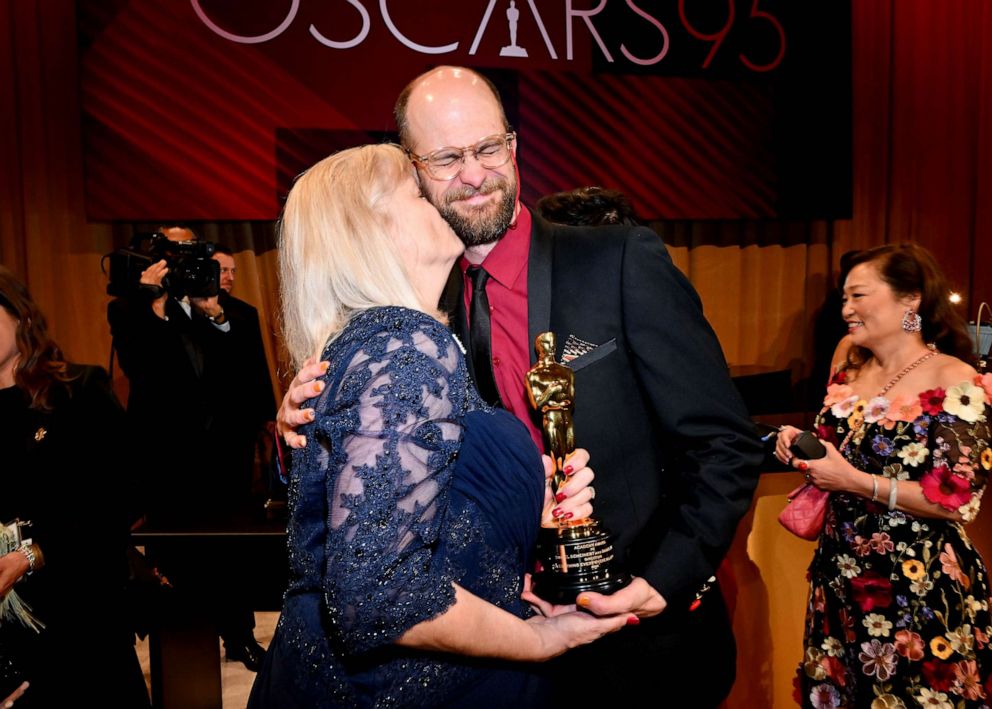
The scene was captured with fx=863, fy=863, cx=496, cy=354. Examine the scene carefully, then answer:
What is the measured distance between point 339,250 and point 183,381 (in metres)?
2.52

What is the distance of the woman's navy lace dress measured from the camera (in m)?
1.21

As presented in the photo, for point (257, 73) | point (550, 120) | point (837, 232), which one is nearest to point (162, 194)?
point (257, 73)

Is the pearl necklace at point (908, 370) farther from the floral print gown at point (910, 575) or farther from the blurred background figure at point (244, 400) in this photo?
the blurred background figure at point (244, 400)

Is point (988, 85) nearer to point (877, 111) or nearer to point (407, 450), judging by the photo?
point (877, 111)

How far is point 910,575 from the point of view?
8.17 ft

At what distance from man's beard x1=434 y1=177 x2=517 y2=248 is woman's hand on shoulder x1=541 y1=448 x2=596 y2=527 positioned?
0.50 metres

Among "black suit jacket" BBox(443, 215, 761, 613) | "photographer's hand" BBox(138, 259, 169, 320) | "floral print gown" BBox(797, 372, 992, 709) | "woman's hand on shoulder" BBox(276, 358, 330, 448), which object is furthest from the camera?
"photographer's hand" BBox(138, 259, 169, 320)

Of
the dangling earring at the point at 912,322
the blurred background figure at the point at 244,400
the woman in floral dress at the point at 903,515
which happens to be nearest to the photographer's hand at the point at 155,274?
the blurred background figure at the point at 244,400

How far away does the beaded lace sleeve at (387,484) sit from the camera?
1199 mm

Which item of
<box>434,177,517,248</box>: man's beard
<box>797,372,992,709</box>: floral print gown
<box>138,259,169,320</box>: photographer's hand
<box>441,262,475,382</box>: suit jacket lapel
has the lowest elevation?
<box>797,372,992,709</box>: floral print gown

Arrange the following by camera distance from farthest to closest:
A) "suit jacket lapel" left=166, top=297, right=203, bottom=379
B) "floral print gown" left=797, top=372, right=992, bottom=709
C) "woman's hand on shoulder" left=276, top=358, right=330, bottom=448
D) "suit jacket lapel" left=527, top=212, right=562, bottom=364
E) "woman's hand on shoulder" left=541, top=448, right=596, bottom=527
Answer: "suit jacket lapel" left=166, top=297, right=203, bottom=379 < "floral print gown" left=797, top=372, right=992, bottom=709 < "suit jacket lapel" left=527, top=212, right=562, bottom=364 < "woman's hand on shoulder" left=541, top=448, right=596, bottom=527 < "woman's hand on shoulder" left=276, top=358, right=330, bottom=448

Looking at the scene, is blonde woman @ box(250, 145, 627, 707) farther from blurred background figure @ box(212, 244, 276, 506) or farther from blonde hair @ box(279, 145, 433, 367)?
blurred background figure @ box(212, 244, 276, 506)

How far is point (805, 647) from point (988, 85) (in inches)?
201

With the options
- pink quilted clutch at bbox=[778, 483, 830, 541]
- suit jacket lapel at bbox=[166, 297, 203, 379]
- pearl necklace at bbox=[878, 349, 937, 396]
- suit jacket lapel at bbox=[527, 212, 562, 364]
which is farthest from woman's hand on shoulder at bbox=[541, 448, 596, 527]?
suit jacket lapel at bbox=[166, 297, 203, 379]
